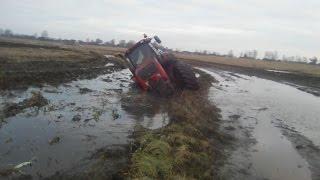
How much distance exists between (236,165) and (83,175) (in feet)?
12.7

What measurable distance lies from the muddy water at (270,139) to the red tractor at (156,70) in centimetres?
201

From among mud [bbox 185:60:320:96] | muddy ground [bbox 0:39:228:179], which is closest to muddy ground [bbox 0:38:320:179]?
muddy ground [bbox 0:39:228:179]

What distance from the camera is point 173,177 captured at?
8.15 m

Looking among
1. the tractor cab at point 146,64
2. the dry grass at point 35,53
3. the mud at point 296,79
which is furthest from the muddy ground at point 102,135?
the mud at point 296,79

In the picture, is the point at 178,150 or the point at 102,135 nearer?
the point at 178,150

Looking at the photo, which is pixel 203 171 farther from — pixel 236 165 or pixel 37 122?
pixel 37 122

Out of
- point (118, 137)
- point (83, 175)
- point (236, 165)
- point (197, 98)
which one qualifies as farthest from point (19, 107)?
point (197, 98)

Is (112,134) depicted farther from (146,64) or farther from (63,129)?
(146,64)

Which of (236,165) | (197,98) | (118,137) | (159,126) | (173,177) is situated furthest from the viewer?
(197,98)

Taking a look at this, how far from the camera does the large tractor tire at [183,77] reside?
20.7m

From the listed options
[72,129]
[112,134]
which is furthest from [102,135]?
[72,129]

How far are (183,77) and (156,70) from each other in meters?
1.55

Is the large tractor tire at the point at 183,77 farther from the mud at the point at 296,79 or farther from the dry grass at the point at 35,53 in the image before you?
the mud at the point at 296,79

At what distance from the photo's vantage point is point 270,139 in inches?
551
